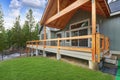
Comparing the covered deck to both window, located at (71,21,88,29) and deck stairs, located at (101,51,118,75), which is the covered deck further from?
window, located at (71,21,88,29)

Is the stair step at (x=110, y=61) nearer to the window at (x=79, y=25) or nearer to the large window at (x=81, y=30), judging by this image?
the large window at (x=81, y=30)

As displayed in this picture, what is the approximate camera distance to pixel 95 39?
5.21m

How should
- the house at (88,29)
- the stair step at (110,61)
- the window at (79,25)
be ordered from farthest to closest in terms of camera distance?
the window at (79,25) → the stair step at (110,61) → the house at (88,29)

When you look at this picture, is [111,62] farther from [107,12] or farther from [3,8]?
[3,8]

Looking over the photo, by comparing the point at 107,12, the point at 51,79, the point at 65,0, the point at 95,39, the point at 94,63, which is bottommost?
the point at 51,79

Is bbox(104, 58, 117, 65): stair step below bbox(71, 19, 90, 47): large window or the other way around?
below

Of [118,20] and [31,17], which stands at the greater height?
[31,17]

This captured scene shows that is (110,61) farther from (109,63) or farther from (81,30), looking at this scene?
(81,30)

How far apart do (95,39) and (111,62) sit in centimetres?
176

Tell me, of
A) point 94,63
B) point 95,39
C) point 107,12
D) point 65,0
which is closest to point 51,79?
point 94,63

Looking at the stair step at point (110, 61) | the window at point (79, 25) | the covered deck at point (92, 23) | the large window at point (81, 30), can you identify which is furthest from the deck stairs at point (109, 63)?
the window at point (79, 25)

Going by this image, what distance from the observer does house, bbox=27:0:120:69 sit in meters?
5.49

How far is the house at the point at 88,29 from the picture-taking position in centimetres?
549

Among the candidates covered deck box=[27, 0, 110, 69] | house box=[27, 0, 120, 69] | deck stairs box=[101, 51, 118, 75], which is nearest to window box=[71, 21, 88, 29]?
house box=[27, 0, 120, 69]
